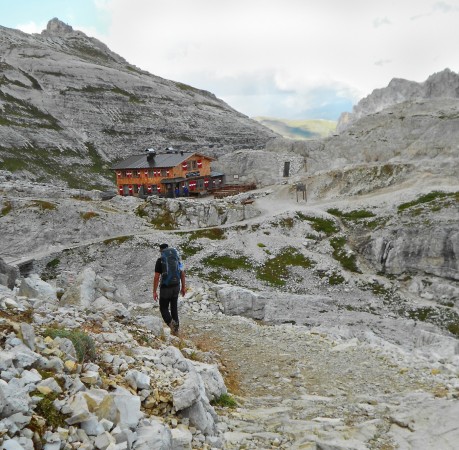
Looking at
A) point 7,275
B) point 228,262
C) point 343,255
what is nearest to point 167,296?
point 7,275

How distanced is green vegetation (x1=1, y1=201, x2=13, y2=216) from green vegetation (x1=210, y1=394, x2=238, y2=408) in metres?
69.7

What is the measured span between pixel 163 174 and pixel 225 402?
9631cm

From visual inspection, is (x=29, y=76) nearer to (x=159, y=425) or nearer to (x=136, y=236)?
(x=136, y=236)

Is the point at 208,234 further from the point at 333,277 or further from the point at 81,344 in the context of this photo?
the point at 81,344

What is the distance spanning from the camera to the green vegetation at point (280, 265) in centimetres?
5984

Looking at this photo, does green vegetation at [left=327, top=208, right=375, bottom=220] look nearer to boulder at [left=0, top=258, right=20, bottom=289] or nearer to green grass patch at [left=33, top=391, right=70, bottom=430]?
boulder at [left=0, top=258, right=20, bottom=289]

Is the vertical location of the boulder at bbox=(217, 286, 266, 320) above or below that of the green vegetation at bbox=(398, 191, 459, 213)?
below

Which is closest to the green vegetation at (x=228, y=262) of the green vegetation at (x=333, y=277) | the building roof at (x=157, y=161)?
the green vegetation at (x=333, y=277)

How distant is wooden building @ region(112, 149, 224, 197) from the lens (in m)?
105

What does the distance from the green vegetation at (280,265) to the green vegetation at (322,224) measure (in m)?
9.96

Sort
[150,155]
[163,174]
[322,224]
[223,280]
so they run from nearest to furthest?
1. [223,280]
2. [322,224]
3. [163,174]
4. [150,155]

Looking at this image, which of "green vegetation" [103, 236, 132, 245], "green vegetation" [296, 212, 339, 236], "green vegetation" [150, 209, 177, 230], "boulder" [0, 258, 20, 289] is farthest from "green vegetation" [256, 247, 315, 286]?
"boulder" [0, 258, 20, 289]

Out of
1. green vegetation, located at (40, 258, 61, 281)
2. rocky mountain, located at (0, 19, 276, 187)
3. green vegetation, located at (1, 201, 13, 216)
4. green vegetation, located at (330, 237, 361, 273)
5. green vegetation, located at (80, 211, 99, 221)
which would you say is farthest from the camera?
rocky mountain, located at (0, 19, 276, 187)

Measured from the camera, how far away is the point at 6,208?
7212 cm
